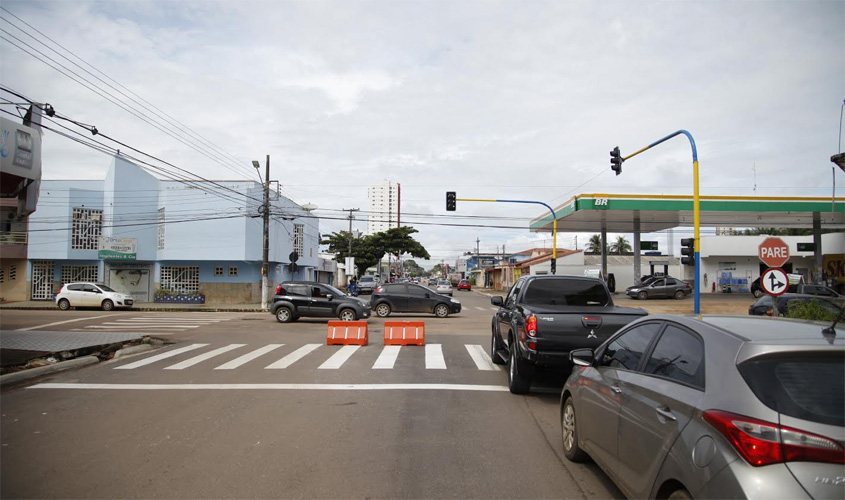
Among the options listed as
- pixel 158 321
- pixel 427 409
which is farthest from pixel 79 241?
pixel 427 409

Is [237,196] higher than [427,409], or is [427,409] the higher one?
[237,196]

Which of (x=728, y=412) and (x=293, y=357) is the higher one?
(x=728, y=412)

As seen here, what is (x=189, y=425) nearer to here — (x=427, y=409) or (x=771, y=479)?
(x=427, y=409)

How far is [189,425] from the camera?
260 inches

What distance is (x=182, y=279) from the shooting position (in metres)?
36.2

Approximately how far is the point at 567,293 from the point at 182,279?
32.8 m

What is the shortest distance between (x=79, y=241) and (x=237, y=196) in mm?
10662

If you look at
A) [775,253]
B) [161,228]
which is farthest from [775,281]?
[161,228]

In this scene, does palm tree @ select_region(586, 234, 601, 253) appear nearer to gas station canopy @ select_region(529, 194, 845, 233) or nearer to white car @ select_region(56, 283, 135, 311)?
gas station canopy @ select_region(529, 194, 845, 233)

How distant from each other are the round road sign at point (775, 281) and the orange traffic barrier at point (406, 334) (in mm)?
8117

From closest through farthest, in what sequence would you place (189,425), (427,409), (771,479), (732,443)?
(771,479) → (732,443) → (189,425) → (427,409)

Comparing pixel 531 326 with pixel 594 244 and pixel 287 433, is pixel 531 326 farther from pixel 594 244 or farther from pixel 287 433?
pixel 594 244

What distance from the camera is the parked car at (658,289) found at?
37.0m

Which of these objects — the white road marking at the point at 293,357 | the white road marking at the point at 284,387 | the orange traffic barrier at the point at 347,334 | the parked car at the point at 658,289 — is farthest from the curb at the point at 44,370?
the parked car at the point at 658,289
